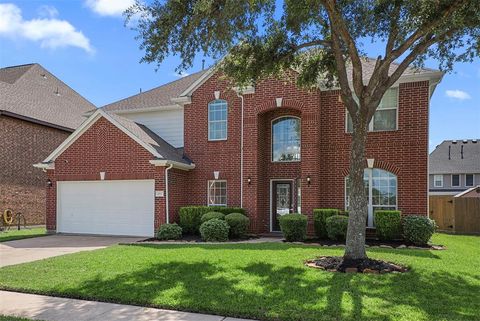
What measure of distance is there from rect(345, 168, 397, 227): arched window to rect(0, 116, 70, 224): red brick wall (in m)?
16.5

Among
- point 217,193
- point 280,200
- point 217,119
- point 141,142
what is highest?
point 217,119

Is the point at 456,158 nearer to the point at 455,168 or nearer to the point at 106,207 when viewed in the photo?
the point at 455,168

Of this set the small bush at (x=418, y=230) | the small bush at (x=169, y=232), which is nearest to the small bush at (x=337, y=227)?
the small bush at (x=418, y=230)

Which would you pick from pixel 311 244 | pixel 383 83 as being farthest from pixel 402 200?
pixel 383 83

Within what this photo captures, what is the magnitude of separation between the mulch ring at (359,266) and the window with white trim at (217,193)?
8059 millimetres

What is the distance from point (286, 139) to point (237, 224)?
438 centimetres

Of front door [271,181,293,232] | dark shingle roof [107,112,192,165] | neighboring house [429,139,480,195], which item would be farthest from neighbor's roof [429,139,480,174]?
dark shingle roof [107,112,192,165]

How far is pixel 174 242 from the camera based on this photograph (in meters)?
13.7

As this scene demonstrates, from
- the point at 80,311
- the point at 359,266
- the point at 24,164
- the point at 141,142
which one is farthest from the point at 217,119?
the point at 80,311

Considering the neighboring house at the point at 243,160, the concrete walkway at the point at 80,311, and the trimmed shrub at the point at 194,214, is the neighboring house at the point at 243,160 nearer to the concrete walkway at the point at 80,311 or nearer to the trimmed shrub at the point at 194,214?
the trimmed shrub at the point at 194,214

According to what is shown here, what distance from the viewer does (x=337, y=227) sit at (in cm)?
1347

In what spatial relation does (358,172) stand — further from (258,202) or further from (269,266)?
(258,202)

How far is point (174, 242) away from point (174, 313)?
26.4ft

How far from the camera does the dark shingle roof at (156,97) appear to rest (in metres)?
19.4
